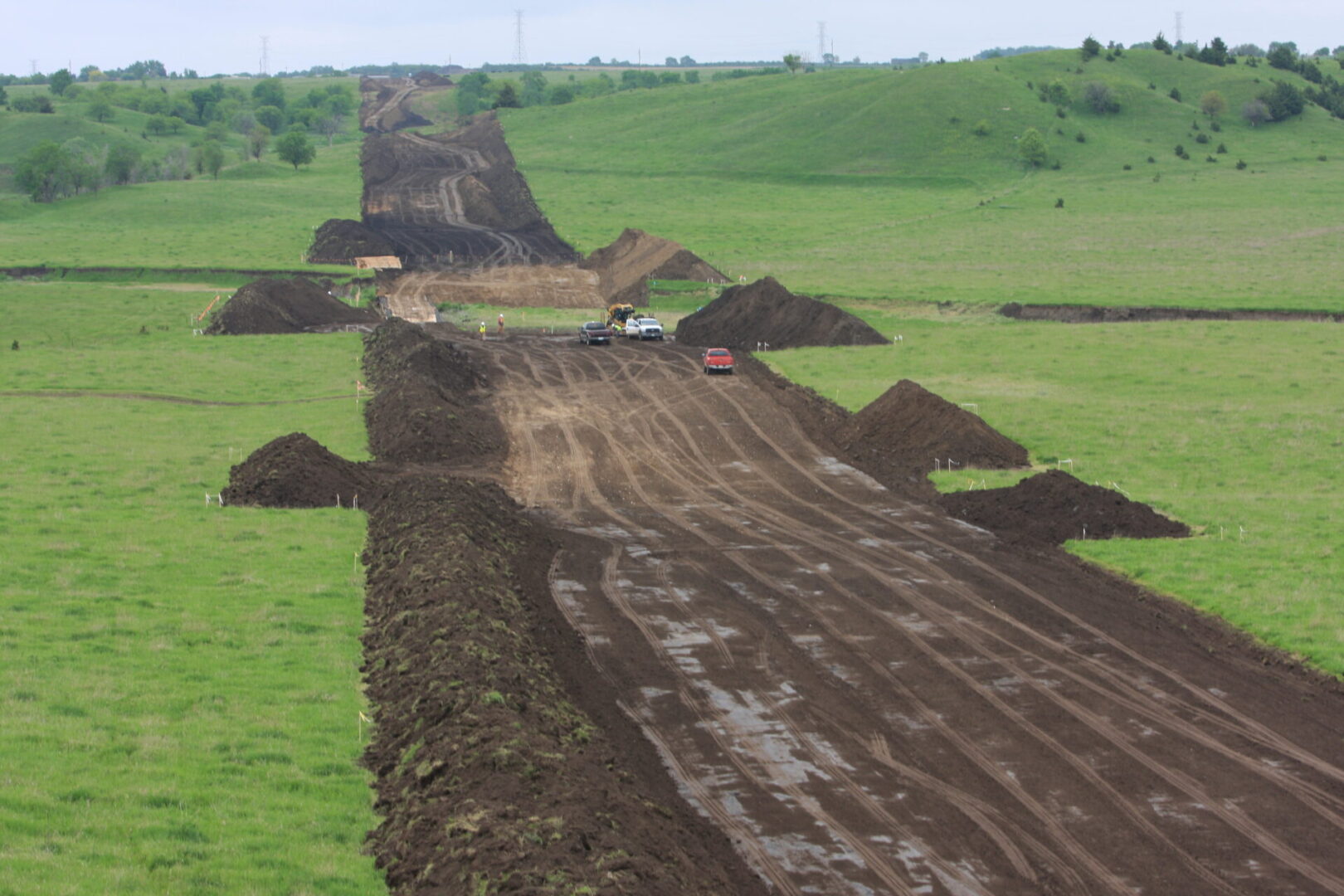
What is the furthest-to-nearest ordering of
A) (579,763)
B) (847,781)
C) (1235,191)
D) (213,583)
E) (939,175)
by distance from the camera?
(939,175) → (1235,191) → (213,583) → (847,781) → (579,763)

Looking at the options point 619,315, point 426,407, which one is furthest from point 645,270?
point 426,407

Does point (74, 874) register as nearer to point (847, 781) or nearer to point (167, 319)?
point (847, 781)

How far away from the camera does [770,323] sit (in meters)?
64.0

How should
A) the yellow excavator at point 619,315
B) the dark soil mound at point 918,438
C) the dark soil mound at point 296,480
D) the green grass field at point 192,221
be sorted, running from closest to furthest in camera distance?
the dark soil mound at point 296,480, the dark soil mound at point 918,438, the yellow excavator at point 619,315, the green grass field at point 192,221

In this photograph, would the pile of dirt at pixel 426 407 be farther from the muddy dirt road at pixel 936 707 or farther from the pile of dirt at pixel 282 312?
the pile of dirt at pixel 282 312

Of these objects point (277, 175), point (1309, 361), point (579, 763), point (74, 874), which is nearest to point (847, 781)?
point (579, 763)

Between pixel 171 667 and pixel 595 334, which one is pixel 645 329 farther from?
pixel 171 667

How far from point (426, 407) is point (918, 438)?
16009mm

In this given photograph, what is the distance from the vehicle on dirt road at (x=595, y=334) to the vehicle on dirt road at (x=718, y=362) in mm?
9096

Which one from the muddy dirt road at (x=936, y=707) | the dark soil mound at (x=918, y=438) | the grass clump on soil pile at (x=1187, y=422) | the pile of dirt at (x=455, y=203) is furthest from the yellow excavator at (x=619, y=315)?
the muddy dirt road at (x=936, y=707)

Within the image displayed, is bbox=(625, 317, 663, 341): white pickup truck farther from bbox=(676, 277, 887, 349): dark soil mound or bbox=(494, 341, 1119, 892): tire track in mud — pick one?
bbox=(494, 341, 1119, 892): tire track in mud

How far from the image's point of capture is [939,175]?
427 ft

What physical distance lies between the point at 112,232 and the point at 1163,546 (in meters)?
95.4

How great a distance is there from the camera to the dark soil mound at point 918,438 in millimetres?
40219
